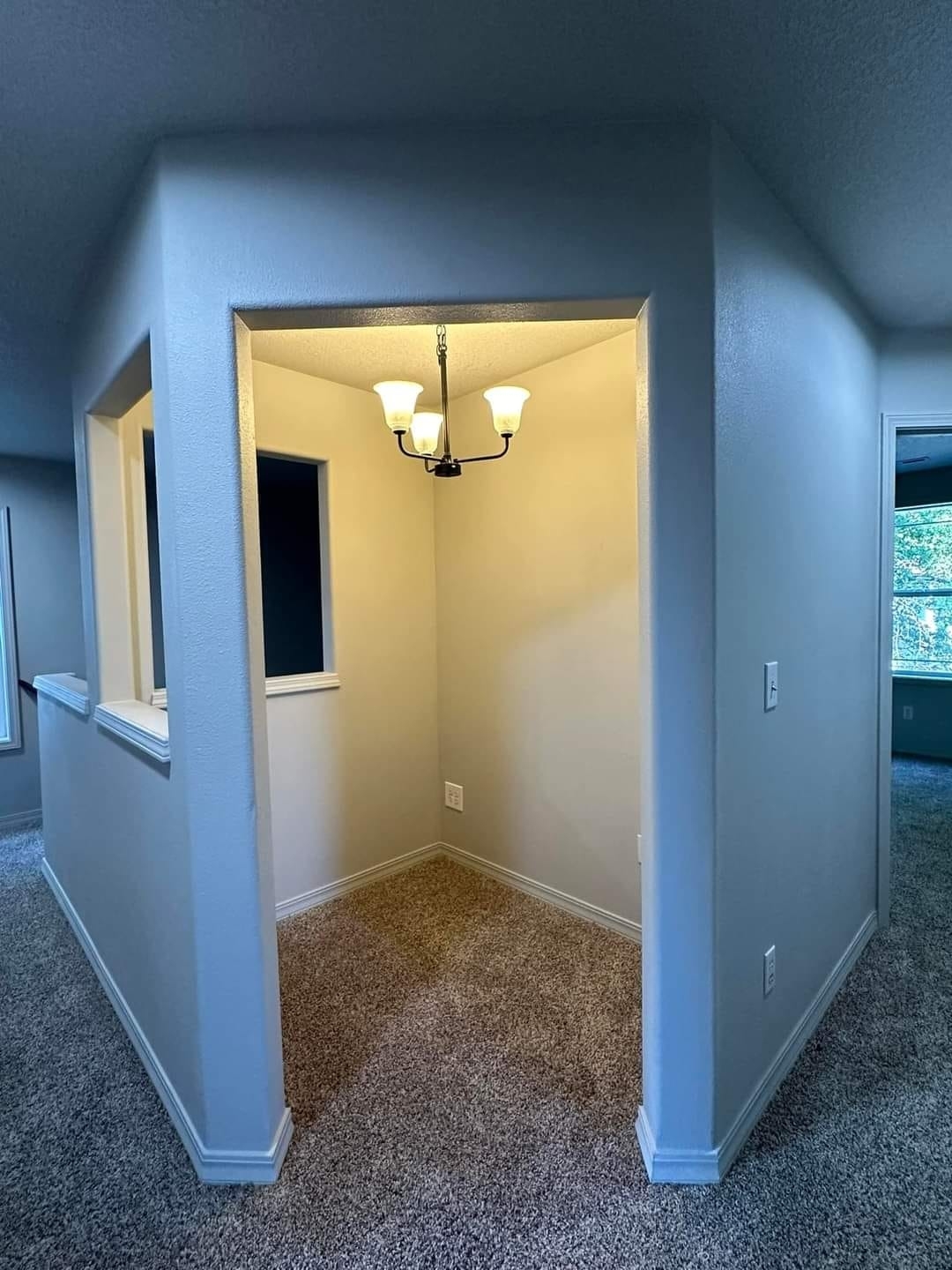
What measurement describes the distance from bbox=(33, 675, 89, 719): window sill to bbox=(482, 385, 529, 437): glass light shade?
5.80ft

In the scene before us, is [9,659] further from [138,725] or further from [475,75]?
[475,75]

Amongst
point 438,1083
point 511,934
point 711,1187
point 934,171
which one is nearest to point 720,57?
point 934,171

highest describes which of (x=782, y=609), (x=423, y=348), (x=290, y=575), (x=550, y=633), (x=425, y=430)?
(x=423, y=348)

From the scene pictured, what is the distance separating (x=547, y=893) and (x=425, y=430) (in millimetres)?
2075

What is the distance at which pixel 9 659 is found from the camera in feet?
12.9

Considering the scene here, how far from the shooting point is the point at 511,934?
97.8 inches

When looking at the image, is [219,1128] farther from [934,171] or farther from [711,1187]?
[934,171]

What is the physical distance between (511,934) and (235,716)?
1681 mm

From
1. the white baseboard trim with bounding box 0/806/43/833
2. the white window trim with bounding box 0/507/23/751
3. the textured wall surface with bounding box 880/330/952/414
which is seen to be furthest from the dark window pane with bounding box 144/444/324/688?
the textured wall surface with bounding box 880/330/952/414

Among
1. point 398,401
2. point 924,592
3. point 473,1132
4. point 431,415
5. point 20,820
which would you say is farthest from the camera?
point 924,592

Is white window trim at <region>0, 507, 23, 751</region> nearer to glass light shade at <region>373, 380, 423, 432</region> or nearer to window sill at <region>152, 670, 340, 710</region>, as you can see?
window sill at <region>152, 670, 340, 710</region>

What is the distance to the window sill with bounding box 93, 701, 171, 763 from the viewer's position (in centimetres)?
153

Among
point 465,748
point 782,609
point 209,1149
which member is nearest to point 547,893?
point 465,748

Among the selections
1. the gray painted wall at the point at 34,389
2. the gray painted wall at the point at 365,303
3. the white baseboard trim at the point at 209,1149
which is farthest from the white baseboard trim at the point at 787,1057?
the gray painted wall at the point at 34,389
